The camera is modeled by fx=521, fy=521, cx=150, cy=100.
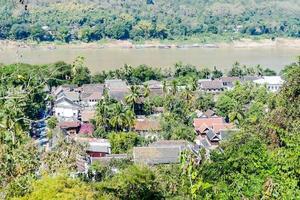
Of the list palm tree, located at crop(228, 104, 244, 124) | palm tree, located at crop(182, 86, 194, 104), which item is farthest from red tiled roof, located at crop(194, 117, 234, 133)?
palm tree, located at crop(182, 86, 194, 104)

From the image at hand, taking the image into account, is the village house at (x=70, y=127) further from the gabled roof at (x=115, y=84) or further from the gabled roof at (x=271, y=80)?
the gabled roof at (x=271, y=80)

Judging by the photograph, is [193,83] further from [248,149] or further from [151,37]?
[151,37]

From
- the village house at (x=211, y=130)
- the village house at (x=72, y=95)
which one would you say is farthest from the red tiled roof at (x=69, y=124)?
the village house at (x=211, y=130)

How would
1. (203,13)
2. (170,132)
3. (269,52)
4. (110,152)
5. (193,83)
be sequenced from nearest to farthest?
(110,152)
(170,132)
(193,83)
(269,52)
(203,13)

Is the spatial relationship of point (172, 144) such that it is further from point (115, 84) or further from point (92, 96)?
point (115, 84)

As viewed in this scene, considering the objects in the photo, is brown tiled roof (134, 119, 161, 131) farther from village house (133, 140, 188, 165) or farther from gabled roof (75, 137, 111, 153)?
village house (133, 140, 188, 165)

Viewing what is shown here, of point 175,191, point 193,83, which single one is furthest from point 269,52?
point 175,191
